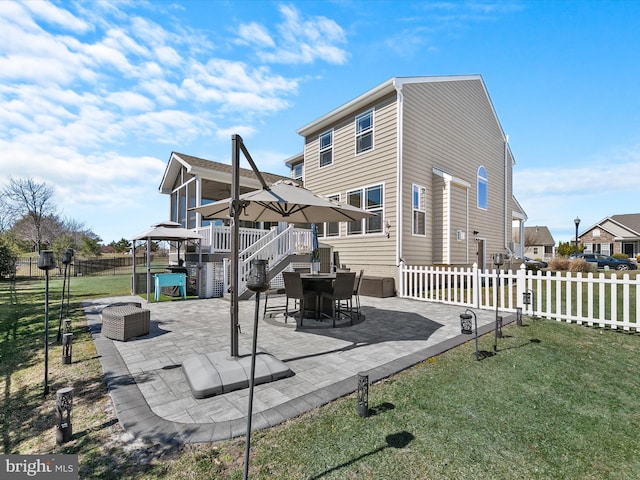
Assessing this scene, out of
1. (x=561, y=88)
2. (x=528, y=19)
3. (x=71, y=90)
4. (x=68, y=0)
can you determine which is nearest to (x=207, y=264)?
(x=71, y=90)

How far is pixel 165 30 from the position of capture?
22.4ft

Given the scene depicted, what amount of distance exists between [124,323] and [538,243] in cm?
6314

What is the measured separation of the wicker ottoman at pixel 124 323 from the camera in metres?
4.86

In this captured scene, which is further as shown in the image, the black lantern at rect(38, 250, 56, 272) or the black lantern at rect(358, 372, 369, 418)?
the black lantern at rect(38, 250, 56, 272)

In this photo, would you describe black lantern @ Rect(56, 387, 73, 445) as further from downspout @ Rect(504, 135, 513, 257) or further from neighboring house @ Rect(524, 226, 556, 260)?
neighboring house @ Rect(524, 226, 556, 260)

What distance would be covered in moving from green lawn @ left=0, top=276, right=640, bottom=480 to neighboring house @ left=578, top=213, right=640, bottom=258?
161 feet

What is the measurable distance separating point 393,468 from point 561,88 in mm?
13709

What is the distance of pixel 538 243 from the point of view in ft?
170

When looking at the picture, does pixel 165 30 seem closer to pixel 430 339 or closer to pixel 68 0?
pixel 68 0

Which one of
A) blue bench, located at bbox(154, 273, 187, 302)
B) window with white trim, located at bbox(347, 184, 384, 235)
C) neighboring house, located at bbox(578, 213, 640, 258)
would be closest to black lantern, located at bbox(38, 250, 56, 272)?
blue bench, located at bbox(154, 273, 187, 302)

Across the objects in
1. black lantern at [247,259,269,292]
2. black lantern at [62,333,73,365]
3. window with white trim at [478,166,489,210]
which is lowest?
black lantern at [62,333,73,365]

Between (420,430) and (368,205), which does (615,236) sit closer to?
(368,205)

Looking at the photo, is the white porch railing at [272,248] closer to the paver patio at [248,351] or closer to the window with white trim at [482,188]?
the paver patio at [248,351]

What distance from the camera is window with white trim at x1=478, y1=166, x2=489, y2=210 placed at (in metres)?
14.1
